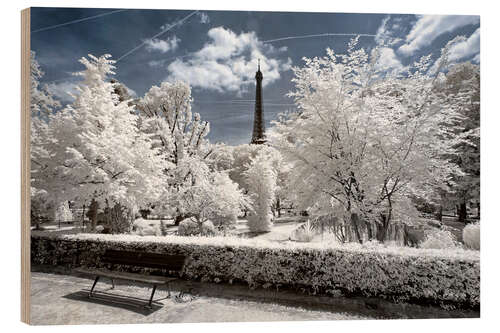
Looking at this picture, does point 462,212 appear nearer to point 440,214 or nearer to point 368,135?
point 440,214

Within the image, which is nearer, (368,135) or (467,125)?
(467,125)

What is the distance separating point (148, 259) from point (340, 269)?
288 cm

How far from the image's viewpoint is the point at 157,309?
12.2ft

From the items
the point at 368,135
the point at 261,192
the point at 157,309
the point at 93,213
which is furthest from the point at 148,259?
the point at 261,192

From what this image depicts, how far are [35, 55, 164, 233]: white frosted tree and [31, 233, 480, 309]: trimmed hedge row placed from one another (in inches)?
69.6

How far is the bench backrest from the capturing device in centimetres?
399

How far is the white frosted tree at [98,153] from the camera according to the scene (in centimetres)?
525

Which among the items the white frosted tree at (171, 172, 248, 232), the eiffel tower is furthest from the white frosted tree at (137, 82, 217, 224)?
the eiffel tower

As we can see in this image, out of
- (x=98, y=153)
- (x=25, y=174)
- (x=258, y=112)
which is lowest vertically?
(x=25, y=174)

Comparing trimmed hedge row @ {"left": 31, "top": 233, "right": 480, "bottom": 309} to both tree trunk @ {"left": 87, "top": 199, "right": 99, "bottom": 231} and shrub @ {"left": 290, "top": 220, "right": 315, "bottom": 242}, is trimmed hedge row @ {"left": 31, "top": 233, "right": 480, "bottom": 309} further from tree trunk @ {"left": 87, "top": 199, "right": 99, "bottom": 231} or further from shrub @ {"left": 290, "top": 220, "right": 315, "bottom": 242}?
tree trunk @ {"left": 87, "top": 199, "right": 99, "bottom": 231}

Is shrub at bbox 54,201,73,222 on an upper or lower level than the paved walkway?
upper
